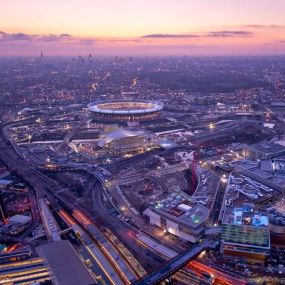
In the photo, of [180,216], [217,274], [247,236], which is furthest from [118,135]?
[217,274]

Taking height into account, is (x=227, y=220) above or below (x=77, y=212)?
above

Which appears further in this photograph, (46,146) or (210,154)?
(46,146)

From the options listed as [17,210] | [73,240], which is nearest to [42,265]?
[73,240]

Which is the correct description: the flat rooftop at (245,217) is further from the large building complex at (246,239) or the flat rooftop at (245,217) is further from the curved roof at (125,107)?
the curved roof at (125,107)

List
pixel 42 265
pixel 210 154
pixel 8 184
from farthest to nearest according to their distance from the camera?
pixel 210 154
pixel 8 184
pixel 42 265

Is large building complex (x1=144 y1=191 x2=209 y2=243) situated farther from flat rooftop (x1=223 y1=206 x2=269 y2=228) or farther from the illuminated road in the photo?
the illuminated road

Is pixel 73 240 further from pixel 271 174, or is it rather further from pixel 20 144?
pixel 20 144

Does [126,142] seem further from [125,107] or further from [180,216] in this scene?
[125,107]

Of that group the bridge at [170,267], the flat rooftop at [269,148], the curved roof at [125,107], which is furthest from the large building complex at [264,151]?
the curved roof at [125,107]
